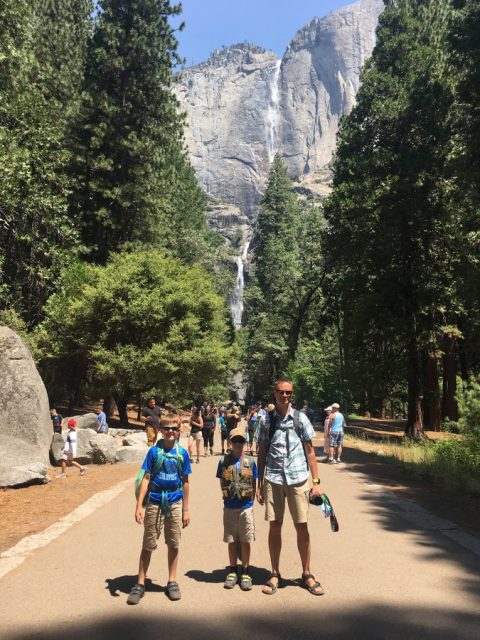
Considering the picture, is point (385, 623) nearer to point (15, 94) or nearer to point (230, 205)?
point (15, 94)

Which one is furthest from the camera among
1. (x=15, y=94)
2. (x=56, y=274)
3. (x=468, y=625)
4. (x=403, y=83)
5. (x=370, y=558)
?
(x=56, y=274)

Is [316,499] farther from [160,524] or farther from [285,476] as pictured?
[160,524]

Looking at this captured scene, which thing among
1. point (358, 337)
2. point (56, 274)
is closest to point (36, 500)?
point (358, 337)

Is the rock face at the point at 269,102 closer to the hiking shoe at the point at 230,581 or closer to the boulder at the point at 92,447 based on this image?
the boulder at the point at 92,447

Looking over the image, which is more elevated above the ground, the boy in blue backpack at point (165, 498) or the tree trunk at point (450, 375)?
the tree trunk at point (450, 375)

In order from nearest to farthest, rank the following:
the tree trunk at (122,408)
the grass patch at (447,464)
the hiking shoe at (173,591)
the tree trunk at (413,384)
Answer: the hiking shoe at (173,591), the grass patch at (447,464), the tree trunk at (413,384), the tree trunk at (122,408)

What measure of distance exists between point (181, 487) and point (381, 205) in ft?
56.4

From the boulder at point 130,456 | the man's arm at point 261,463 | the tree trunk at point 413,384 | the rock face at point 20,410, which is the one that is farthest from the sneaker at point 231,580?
the tree trunk at point 413,384

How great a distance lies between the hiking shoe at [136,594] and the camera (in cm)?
452

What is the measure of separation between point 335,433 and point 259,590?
1033 cm

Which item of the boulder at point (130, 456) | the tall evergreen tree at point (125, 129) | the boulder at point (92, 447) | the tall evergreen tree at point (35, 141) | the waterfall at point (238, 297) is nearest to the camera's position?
the boulder at point (92, 447)

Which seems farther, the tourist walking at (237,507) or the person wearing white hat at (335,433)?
the person wearing white hat at (335,433)

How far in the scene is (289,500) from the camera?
5.07m

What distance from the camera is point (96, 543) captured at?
6703mm
